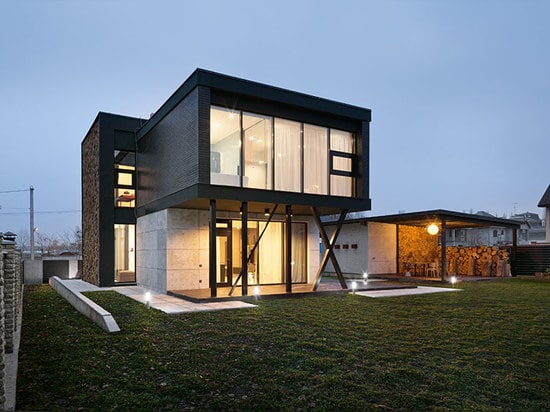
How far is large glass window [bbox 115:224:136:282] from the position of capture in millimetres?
15328

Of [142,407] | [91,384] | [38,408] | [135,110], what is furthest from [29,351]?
[135,110]

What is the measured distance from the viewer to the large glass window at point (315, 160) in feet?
39.9

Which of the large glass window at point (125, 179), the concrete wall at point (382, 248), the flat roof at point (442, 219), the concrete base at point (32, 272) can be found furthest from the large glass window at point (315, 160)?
the concrete base at point (32, 272)

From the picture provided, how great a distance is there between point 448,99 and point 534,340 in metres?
110

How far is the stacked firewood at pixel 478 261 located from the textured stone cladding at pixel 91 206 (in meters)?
15.6

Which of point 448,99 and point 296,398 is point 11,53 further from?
point 448,99

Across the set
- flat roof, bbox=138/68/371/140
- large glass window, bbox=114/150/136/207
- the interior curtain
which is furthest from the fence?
large glass window, bbox=114/150/136/207

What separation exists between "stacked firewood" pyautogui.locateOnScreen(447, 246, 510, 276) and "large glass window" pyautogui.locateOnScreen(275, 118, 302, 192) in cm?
1179

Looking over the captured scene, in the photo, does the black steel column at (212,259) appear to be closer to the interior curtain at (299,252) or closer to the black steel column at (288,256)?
the black steel column at (288,256)

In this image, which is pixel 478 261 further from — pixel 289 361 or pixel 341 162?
pixel 289 361

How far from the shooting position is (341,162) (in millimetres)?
12891

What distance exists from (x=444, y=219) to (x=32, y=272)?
16.5 m

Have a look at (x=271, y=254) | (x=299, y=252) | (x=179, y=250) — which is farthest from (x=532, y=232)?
(x=179, y=250)

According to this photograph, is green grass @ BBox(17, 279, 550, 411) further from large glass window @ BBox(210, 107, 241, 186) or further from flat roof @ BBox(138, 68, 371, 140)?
flat roof @ BBox(138, 68, 371, 140)
